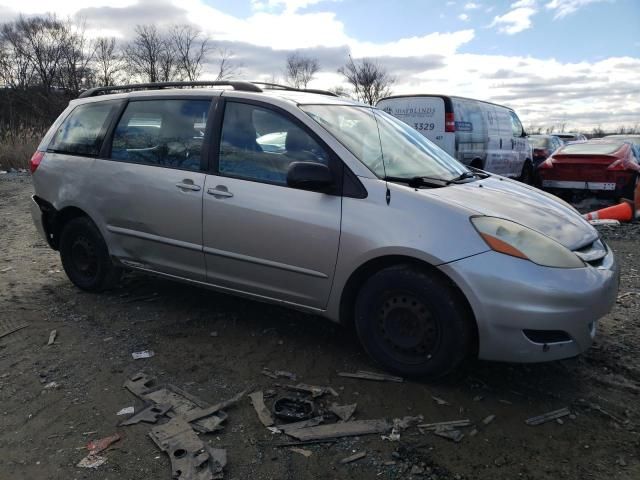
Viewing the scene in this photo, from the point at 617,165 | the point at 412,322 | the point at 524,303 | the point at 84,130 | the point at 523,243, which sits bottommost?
the point at 412,322

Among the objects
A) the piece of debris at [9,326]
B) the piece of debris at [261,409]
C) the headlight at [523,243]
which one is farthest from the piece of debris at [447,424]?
the piece of debris at [9,326]

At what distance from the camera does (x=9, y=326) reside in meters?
4.30

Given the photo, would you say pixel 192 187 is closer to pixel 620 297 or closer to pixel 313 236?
pixel 313 236

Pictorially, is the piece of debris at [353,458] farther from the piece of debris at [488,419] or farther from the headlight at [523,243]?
the headlight at [523,243]

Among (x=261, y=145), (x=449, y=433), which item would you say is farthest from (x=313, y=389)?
(x=261, y=145)

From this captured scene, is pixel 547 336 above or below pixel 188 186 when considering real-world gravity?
below

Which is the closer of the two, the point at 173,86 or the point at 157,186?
the point at 157,186

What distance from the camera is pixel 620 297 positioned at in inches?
193

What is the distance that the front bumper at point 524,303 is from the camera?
2918mm

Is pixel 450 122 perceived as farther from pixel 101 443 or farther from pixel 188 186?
pixel 101 443

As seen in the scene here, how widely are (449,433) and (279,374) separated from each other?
3.77 feet

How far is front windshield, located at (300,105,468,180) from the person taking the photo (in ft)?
11.9

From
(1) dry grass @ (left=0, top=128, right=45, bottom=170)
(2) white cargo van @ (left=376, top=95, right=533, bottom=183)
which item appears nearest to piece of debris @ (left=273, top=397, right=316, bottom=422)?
(2) white cargo van @ (left=376, top=95, right=533, bottom=183)

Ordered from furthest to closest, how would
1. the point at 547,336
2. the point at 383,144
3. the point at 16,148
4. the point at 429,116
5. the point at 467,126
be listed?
→ the point at 16,148, the point at 467,126, the point at 429,116, the point at 383,144, the point at 547,336
